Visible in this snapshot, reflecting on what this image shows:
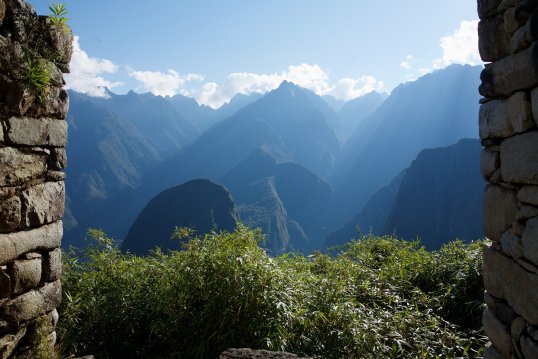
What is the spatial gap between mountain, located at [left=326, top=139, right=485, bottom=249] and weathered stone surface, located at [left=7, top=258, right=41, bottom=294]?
67.1 m

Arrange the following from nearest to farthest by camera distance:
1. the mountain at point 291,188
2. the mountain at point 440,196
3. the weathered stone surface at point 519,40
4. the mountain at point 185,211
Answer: the weathered stone surface at point 519,40 → the mountain at point 185,211 → the mountain at point 440,196 → the mountain at point 291,188

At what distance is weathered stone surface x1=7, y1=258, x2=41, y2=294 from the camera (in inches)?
106

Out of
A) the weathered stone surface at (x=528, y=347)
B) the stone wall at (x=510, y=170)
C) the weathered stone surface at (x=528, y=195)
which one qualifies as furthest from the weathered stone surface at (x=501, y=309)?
the weathered stone surface at (x=528, y=195)

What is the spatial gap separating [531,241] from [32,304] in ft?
10.8

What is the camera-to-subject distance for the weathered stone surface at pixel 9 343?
2.61 m

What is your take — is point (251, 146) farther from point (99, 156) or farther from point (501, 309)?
point (501, 309)

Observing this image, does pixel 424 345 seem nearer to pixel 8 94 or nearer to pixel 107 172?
pixel 8 94

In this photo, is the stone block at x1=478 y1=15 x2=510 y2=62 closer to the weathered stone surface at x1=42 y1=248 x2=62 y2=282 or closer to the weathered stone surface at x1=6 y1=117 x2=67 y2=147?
the weathered stone surface at x1=6 y1=117 x2=67 y2=147

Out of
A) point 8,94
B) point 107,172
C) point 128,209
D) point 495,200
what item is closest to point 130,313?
point 8,94

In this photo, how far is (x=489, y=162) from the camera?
258cm

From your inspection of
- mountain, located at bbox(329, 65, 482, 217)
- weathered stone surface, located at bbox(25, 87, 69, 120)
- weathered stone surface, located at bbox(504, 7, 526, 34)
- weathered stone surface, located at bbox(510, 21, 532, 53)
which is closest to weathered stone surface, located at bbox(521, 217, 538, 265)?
weathered stone surface, located at bbox(510, 21, 532, 53)

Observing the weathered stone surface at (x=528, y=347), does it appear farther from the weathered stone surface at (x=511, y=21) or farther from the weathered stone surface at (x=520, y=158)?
the weathered stone surface at (x=511, y=21)

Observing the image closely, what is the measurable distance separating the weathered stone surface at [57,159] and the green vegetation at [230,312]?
5.22ft

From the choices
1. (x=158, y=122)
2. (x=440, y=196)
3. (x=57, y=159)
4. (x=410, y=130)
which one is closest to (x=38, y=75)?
(x=57, y=159)
